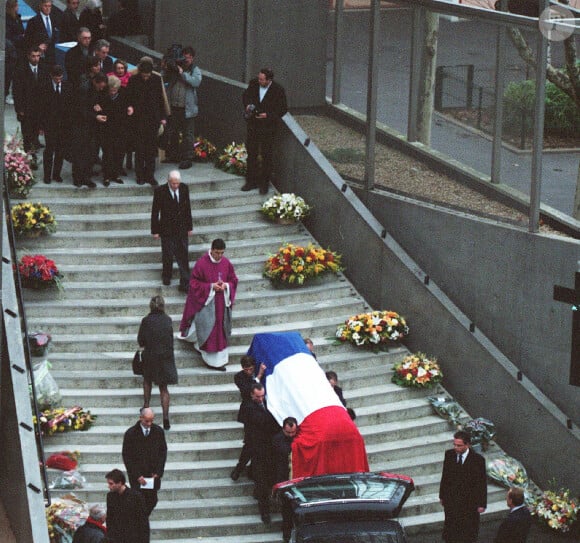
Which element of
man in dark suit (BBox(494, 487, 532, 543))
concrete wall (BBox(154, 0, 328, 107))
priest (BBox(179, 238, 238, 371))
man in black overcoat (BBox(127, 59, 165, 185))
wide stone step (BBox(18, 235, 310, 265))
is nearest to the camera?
man in dark suit (BBox(494, 487, 532, 543))

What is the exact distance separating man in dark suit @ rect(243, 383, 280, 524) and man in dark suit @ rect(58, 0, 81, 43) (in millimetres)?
9071

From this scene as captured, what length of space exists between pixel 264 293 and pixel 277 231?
1.42 meters

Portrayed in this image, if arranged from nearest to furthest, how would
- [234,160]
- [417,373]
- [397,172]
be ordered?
[417,373] < [397,172] < [234,160]

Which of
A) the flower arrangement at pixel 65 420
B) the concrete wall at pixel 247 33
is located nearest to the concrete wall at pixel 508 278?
the concrete wall at pixel 247 33

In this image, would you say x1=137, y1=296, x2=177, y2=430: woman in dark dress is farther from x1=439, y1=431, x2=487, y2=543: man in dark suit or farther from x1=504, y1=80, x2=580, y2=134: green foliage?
x1=504, y1=80, x2=580, y2=134: green foliage

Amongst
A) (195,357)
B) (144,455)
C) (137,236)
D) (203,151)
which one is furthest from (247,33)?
(144,455)

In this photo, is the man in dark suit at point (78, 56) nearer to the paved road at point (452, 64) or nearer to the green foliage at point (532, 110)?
the paved road at point (452, 64)

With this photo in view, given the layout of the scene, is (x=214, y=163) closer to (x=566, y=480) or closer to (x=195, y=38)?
(x=195, y=38)

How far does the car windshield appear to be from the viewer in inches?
599

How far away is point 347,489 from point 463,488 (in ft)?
8.24

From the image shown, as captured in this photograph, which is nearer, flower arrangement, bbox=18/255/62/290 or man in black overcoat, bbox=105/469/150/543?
man in black overcoat, bbox=105/469/150/543

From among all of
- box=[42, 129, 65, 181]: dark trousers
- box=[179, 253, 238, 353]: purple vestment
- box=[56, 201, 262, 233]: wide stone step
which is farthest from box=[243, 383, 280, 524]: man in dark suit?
box=[42, 129, 65, 181]: dark trousers

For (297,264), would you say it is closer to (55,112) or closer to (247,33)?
(55,112)

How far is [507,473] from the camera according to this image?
1948cm
